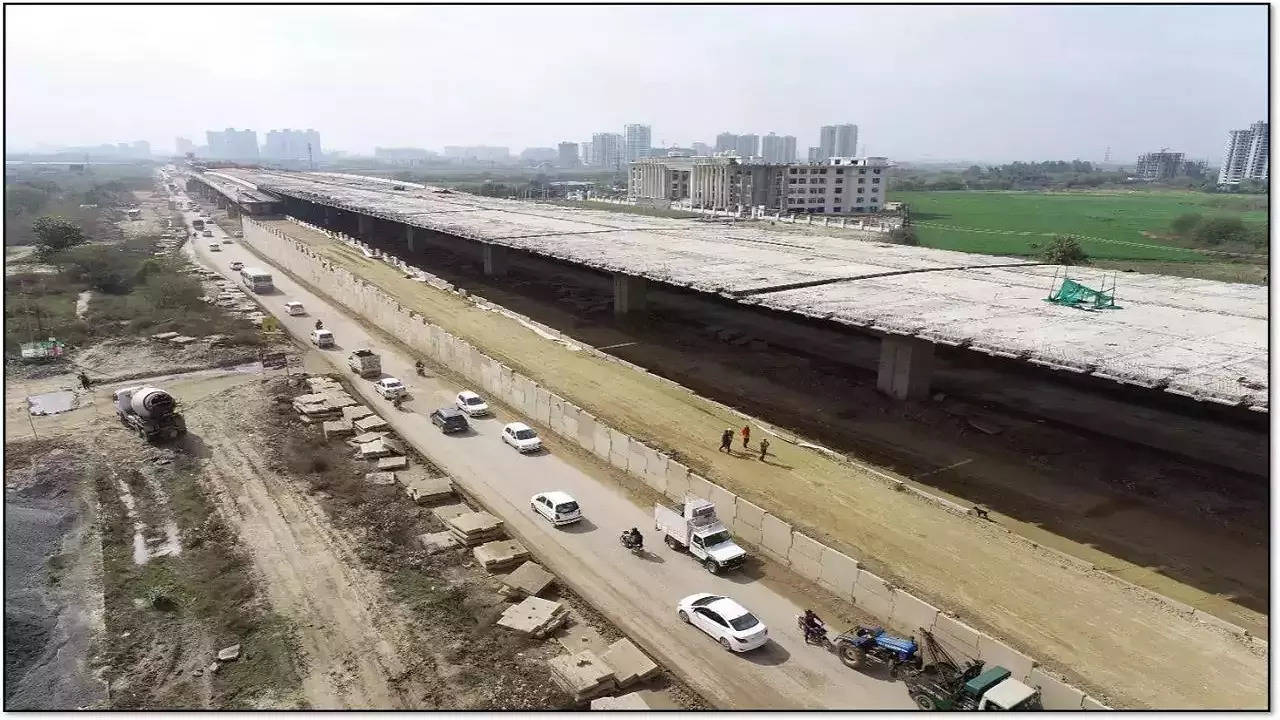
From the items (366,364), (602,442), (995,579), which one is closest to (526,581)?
(602,442)

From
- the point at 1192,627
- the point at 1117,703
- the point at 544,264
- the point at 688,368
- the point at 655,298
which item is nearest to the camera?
the point at 1117,703

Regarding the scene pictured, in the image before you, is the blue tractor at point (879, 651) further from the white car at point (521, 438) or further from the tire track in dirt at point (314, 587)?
the white car at point (521, 438)

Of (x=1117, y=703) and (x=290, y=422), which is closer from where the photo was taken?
(x=1117, y=703)

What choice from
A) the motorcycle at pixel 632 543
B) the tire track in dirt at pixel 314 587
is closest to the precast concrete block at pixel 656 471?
the motorcycle at pixel 632 543

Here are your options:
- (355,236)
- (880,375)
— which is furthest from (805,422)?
(355,236)

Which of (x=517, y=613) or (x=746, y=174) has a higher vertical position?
(x=746, y=174)

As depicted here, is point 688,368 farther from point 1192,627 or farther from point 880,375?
point 1192,627

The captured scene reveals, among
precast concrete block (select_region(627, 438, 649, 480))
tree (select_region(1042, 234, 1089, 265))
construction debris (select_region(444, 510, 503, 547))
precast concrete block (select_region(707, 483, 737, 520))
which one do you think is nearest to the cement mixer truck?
construction debris (select_region(444, 510, 503, 547))

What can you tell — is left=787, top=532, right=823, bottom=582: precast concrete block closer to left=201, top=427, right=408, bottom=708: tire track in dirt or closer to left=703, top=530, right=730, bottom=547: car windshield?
left=703, top=530, right=730, bottom=547: car windshield
